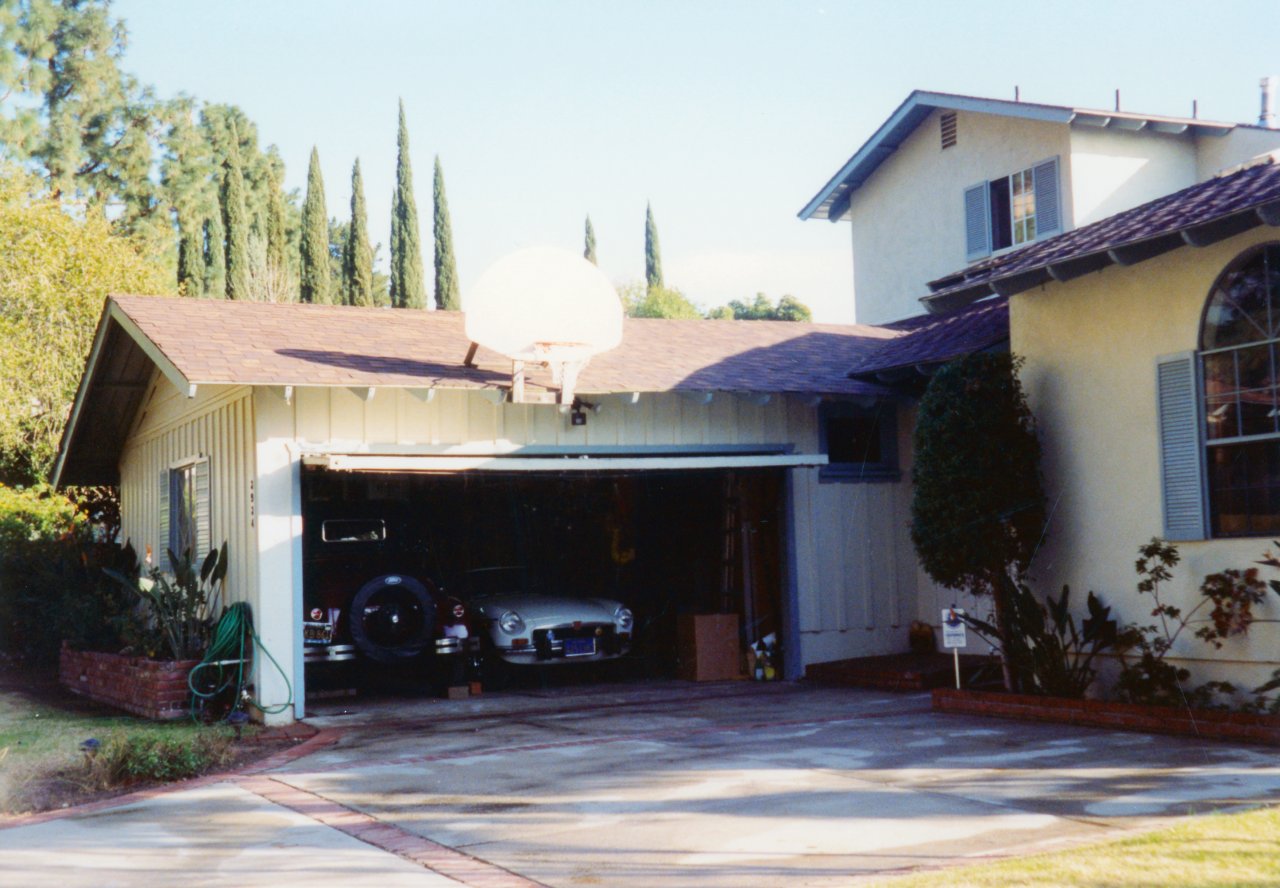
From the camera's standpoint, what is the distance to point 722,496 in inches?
571

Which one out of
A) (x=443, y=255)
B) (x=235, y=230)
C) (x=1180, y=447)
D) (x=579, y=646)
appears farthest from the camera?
(x=443, y=255)

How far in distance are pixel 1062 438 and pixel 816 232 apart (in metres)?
15.3

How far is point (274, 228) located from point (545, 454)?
33576mm

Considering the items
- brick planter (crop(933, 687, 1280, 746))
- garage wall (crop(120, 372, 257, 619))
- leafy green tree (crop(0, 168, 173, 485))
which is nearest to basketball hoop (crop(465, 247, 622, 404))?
garage wall (crop(120, 372, 257, 619))

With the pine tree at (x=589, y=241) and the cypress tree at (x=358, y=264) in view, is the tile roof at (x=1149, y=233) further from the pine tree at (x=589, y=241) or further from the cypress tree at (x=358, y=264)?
the pine tree at (x=589, y=241)

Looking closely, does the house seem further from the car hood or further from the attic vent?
the attic vent

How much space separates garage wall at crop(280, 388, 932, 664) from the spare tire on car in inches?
54.9

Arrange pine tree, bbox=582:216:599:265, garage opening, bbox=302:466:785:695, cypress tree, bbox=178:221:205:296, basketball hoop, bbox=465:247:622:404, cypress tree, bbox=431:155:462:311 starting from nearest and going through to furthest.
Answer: basketball hoop, bbox=465:247:622:404 → garage opening, bbox=302:466:785:695 → cypress tree, bbox=178:221:205:296 → cypress tree, bbox=431:155:462:311 → pine tree, bbox=582:216:599:265

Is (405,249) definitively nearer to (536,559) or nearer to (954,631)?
(536,559)

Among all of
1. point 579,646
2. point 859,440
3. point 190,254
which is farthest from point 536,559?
point 190,254

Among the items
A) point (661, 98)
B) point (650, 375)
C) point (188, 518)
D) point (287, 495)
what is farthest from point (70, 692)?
point (661, 98)

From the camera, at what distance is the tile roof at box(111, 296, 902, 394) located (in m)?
11.2

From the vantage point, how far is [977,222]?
786 inches

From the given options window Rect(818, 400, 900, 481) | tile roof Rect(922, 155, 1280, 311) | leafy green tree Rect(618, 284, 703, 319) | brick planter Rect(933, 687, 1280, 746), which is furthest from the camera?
leafy green tree Rect(618, 284, 703, 319)
